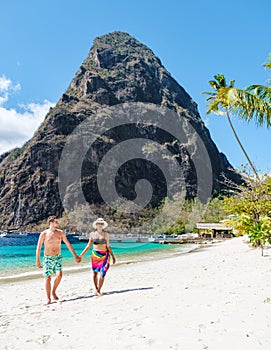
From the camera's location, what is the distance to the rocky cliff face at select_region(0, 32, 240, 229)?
432 ft

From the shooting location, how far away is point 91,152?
141 meters

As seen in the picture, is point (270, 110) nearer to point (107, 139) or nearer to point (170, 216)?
point (170, 216)

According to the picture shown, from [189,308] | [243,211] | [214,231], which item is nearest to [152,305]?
[189,308]

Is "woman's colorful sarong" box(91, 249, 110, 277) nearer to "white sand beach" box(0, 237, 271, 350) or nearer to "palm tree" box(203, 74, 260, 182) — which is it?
"white sand beach" box(0, 237, 271, 350)

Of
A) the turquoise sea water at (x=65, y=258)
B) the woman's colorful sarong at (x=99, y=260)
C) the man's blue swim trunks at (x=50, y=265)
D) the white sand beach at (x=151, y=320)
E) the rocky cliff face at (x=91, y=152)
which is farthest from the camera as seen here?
the rocky cliff face at (x=91, y=152)

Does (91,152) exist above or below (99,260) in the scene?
above

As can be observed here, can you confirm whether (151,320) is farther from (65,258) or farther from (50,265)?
(65,258)

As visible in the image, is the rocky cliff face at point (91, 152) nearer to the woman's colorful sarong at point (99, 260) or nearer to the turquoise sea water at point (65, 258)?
the turquoise sea water at point (65, 258)

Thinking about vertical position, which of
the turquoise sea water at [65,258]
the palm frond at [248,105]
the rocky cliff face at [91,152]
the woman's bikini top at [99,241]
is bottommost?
the turquoise sea water at [65,258]

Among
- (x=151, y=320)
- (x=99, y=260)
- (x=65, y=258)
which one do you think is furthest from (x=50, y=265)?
(x=65, y=258)

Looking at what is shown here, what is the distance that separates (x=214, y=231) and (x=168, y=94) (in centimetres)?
15167

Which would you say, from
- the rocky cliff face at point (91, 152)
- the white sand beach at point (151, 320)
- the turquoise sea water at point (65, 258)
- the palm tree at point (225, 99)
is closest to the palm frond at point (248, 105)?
the palm tree at point (225, 99)

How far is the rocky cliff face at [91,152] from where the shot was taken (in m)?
132

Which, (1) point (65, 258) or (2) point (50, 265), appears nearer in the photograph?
(2) point (50, 265)
